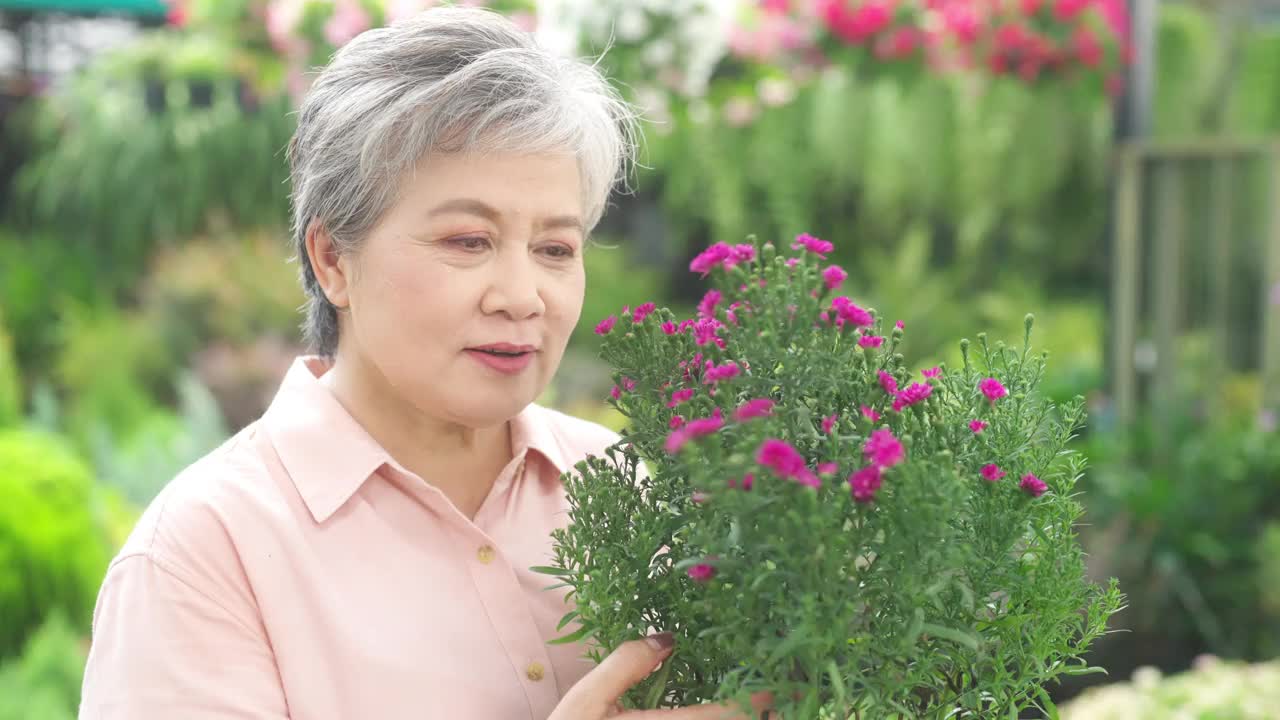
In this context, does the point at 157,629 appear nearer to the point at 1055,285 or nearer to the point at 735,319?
the point at 735,319

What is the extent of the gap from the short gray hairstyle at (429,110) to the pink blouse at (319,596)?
245mm

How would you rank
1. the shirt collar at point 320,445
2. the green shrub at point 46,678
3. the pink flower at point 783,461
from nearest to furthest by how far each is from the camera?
1. the pink flower at point 783,461
2. the shirt collar at point 320,445
3. the green shrub at point 46,678

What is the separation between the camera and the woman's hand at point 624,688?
1.12 m

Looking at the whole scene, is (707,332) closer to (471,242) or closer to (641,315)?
(641,315)

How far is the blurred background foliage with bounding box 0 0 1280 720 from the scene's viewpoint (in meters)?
4.18

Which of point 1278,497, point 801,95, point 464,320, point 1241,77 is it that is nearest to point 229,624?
point 464,320

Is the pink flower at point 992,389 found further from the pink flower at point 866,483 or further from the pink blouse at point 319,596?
the pink blouse at point 319,596

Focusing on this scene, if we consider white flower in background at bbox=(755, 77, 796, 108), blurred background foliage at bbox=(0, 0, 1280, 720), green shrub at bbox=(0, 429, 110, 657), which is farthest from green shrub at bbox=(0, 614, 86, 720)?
white flower in background at bbox=(755, 77, 796, 108)

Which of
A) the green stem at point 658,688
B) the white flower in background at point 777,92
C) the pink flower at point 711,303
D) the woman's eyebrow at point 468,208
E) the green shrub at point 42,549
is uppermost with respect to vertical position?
the white flower in background at point 777,92

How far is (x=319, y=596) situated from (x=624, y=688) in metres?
0.33

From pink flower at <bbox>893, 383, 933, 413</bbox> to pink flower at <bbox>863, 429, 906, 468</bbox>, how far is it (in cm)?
6

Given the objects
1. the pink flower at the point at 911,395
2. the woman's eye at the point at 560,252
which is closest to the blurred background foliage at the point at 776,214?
the woman's eye at the point at 560,252

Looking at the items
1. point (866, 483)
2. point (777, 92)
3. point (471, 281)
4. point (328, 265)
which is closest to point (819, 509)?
point (866, 483)

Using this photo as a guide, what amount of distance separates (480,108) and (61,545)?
6.44ft
